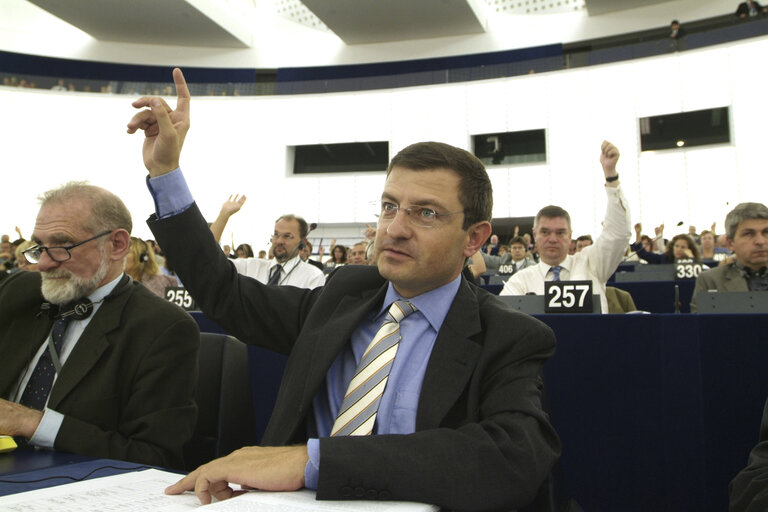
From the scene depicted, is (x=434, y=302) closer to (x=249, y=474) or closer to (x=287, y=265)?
(x=249, y=474)

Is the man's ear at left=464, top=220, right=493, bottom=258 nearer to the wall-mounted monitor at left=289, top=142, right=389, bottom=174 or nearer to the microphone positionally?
the microphone

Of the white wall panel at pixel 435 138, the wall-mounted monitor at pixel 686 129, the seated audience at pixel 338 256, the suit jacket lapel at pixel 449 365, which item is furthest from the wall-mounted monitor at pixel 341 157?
the suit jacket lapel at pixel 449 365

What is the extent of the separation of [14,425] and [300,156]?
14972 mm

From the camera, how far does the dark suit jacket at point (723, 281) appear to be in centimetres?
325

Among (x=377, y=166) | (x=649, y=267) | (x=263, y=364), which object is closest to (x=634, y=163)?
(x=377, y=166)

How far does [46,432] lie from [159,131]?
2.38 feet

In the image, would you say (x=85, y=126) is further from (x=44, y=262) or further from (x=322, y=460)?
(x=322, y=460)

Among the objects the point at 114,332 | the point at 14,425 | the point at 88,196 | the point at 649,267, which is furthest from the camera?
the point at 649,267

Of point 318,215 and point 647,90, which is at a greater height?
point 647,90

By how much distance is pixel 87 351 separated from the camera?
1.47 meters

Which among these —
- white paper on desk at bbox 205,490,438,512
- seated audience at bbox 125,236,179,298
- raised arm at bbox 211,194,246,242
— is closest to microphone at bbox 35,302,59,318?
white paper on desk at bbox 205,490,438,512

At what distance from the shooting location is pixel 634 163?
1266 centimetres

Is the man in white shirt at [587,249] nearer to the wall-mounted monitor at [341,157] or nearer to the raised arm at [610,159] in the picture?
the raised arm at [610,159]

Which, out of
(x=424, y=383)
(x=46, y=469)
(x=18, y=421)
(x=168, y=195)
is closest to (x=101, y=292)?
(x=18, y=421)
